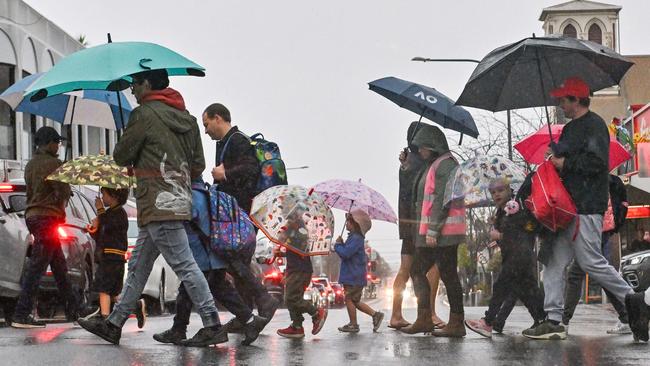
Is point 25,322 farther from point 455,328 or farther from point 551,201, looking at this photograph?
point 551,201

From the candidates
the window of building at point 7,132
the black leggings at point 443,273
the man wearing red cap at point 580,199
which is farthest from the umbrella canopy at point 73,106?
the window of building at point 7,132

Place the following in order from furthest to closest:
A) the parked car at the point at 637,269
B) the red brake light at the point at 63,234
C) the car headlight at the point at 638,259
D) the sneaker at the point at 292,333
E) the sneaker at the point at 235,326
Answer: the car headlight at the point at 638,259
the parked car at the point at 637,269
the red brake light at the point at 63,234
the sneaker at the point at 292,333
the sneaker at the point at 235,326

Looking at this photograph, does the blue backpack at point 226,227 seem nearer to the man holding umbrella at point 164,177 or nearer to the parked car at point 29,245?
the man holding umbrella at point 164,177

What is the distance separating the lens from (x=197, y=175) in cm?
945

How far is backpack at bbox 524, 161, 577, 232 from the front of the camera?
10195 mm

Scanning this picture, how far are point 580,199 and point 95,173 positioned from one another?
4.00 meters

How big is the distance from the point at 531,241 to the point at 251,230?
9.28 ft

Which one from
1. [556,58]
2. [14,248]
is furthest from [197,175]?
[14,248]

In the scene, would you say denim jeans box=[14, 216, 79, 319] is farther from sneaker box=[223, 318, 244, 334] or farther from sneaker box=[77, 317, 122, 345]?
sneaker box=[77, 317, 122, 345]

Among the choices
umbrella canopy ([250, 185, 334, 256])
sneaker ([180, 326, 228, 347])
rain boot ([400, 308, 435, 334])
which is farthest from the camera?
rain boot ([400, 308, 435, 334])

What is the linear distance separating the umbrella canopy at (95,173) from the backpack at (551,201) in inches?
129

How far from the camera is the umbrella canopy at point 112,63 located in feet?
30.7

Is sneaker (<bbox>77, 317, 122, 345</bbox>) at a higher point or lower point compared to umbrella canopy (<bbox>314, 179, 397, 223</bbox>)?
lower

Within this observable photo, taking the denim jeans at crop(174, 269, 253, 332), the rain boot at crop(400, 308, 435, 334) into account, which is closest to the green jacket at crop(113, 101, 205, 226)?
the denim jeans at crop(174, 269, 253, 332)
